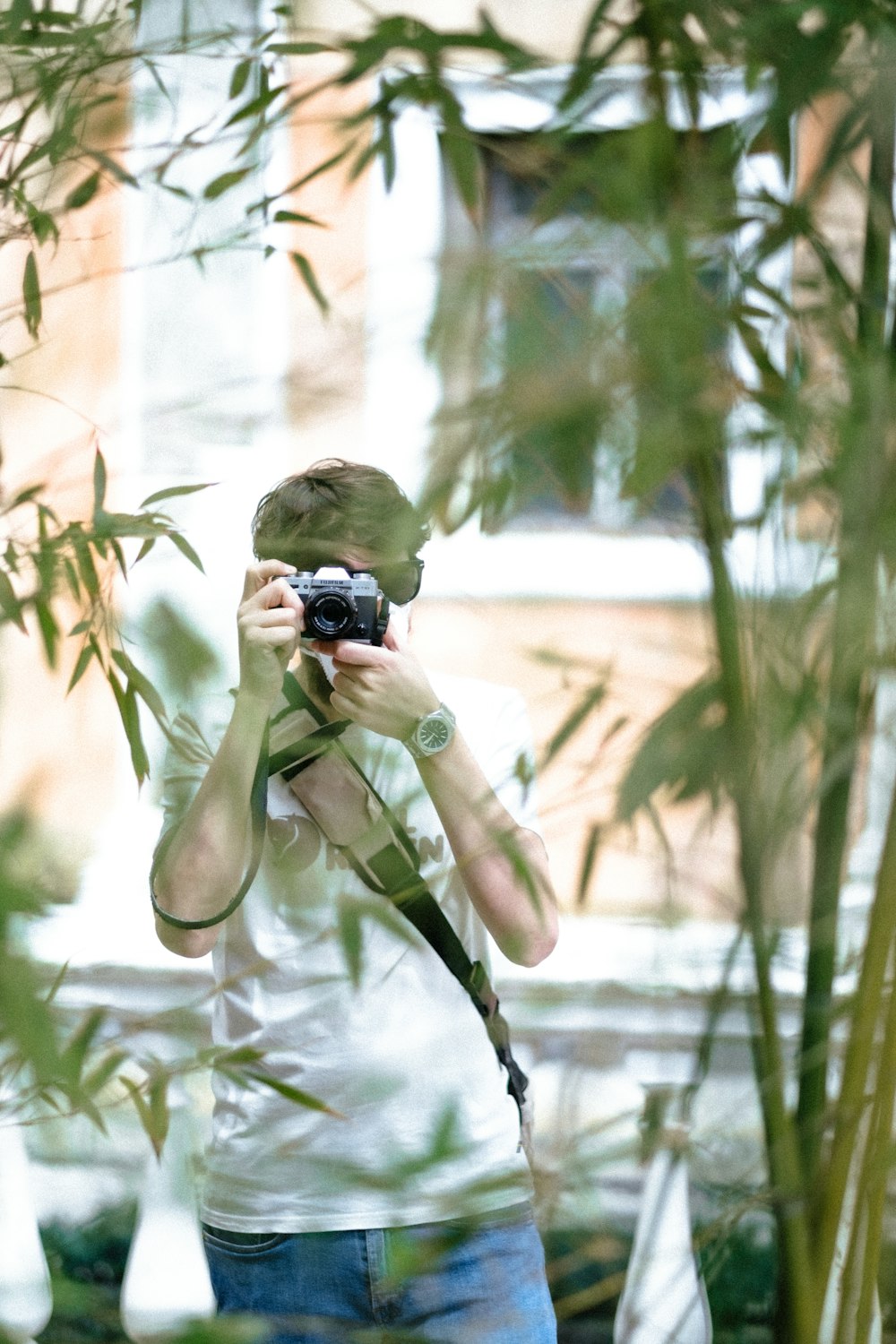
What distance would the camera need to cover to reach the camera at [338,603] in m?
0.61

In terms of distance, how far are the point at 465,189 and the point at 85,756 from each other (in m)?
0.27

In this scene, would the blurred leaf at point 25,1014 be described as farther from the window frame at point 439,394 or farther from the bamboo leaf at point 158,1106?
the window frame at point 439,394

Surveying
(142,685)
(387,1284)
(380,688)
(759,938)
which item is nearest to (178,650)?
(142,685)

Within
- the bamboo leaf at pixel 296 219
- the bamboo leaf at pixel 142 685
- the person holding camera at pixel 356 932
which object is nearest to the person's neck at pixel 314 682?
the person holding camera at pixel 356 932

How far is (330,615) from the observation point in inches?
25.0

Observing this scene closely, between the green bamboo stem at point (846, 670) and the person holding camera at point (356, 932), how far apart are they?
0.11 metres

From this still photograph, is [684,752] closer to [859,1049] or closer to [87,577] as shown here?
[859,1049]

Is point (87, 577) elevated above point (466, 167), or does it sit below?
below

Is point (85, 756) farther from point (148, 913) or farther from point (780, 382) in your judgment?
point (780, 382)

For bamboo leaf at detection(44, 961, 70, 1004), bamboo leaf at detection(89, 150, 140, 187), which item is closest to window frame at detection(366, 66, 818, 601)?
bamboo leaf at detection(89, 150, 140, 187)

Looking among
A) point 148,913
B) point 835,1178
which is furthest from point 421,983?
point 835,1178

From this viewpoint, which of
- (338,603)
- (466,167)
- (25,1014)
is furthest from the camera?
(338,603)

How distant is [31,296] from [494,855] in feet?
1.01

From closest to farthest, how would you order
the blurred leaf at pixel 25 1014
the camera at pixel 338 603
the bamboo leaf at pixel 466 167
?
1. the blurred leaf at pixel 25 1014
2. the bamboo leaf at pixel 466 167
3. the camera at pixel 338 603
